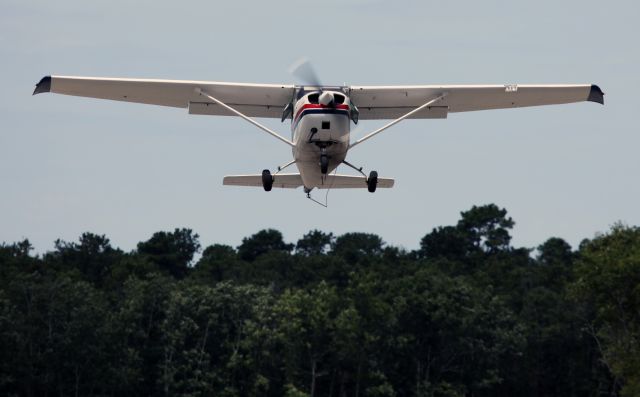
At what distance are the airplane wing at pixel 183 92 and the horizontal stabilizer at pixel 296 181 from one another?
1.54 meters

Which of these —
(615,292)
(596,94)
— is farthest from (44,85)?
(615,292)

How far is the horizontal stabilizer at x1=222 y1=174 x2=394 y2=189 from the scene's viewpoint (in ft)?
109

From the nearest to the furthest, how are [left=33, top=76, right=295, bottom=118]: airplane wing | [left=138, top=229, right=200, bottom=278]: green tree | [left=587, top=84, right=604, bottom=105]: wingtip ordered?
1. [left=33, top=76, right=295, bottom=118]: airplane wing
2. [left=587, top=84, right=604, bottom=105]: wingtip
3. [left=138, top=229, right=200, bottom=278]: green tree

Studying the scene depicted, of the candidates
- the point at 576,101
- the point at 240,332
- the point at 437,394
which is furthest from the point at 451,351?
the point at 576,101

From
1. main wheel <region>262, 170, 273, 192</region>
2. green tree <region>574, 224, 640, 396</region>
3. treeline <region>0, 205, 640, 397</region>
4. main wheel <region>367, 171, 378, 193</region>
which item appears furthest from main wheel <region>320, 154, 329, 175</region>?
treeline <region>0, 205, 640, 397</region>

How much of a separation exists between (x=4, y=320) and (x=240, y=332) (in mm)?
9389

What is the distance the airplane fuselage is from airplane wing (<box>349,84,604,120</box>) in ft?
8.20

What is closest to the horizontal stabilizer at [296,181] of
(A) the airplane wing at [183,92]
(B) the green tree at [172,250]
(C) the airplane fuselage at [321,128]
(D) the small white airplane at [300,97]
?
(D) the small white airplane at [300,97]

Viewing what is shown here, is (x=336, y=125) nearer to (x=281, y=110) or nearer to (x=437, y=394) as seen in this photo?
(x=281, y=110)

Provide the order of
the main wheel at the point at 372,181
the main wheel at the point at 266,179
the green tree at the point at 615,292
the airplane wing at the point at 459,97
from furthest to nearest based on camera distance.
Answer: the green tree at the point at 615,292 < the airplane wing at the point at 459,97 < the main wheel at the point at 266,179 < the main wheel at the point at 372,181

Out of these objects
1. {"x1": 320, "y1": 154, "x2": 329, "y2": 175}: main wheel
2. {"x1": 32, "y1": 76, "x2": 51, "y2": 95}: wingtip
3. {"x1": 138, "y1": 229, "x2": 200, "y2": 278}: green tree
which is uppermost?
{"x1": 138, "y1": 229, "x2": 200, "y2": 278}: green tree

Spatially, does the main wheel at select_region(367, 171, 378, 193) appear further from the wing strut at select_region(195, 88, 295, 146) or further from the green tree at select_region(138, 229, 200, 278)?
the green tree at select_region(138, 229, 200, 278)

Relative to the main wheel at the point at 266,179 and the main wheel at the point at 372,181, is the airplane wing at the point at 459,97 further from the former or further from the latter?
the main wheel at the point at 266,179

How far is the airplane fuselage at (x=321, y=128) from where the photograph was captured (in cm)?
3016
